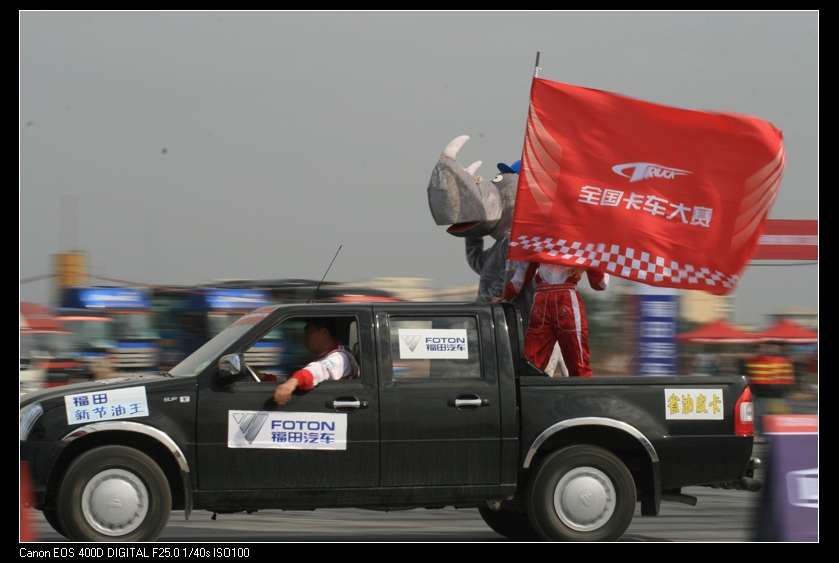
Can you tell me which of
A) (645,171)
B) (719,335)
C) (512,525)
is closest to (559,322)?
(645,171)

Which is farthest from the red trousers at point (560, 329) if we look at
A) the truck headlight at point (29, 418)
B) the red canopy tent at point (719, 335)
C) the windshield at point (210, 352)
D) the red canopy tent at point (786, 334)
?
the red canopy tent at point (786, 334)

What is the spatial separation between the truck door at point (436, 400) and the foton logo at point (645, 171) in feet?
5.35

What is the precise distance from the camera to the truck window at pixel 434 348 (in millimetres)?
6512

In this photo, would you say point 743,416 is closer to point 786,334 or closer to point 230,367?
point 230,367

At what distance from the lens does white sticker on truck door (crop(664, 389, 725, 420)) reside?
6625mm

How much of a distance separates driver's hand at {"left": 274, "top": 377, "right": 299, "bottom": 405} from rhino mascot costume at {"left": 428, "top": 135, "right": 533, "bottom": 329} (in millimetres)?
2164

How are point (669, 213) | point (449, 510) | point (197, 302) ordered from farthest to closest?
1. point (197, 302)
2. point (449, 510)
3. point (669, 213)

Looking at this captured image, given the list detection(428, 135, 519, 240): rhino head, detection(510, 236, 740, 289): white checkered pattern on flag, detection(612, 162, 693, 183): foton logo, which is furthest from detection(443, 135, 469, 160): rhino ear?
detection(612, 162, 693, 183): foton logo

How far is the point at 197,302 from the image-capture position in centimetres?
1845

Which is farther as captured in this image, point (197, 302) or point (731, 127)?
point (197, 302)

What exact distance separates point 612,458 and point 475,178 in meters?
2.50

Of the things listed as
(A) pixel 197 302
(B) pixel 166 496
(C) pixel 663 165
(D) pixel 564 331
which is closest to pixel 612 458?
(D) pixel 564 331

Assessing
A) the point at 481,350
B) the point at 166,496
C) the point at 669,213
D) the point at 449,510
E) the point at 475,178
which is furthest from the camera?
the point at 449,510

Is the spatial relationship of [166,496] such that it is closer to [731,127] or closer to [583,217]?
[583,217]
